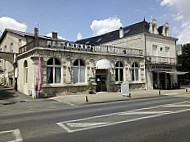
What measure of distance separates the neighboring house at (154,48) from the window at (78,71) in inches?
274

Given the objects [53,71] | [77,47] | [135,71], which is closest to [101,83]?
[77,47]

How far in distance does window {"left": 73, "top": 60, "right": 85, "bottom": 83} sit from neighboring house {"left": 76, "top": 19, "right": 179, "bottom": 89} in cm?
696

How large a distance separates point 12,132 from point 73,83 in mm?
11493

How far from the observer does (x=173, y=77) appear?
2609cm

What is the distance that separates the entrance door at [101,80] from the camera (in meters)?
18.7

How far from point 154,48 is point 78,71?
13.5m

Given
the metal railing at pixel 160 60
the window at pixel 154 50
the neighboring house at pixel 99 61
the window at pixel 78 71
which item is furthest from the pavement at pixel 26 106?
the window at pixel 154 50

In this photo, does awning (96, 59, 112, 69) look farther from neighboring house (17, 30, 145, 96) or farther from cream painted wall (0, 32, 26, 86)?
cream painted wall (0, 32, 26, 86)

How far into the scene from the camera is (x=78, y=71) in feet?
56.0

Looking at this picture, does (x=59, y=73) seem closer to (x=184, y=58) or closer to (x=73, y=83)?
(x=73, y=83)

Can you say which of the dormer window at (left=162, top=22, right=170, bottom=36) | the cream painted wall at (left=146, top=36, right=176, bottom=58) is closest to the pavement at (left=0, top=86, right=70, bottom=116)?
the cream painted wall at (left=146, top=36, right=176, bottom=58)

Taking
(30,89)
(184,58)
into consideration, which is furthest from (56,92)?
(184,58)

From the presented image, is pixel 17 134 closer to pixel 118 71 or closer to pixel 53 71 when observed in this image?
pixel 53 71

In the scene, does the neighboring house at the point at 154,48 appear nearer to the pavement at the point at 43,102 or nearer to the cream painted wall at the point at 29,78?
the pavement at the point at 43,102
